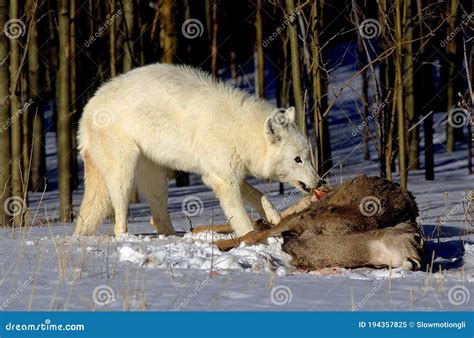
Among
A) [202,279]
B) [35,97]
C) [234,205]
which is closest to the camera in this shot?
[202,279]

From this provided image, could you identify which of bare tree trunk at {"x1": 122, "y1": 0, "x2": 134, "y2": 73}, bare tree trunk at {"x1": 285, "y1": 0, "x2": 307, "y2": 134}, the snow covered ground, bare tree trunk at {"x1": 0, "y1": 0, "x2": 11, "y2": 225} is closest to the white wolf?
the snow covered ground

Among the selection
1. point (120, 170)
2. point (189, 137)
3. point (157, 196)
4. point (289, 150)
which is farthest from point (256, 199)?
point (120, 170)

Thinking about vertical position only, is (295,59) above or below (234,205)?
above

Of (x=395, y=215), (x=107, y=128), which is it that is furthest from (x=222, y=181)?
(x=395, y=215)

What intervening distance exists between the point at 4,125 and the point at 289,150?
546 centimetres

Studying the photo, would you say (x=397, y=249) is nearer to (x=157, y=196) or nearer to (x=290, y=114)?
(x=290, y=114)

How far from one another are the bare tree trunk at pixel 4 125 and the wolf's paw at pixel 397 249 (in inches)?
296

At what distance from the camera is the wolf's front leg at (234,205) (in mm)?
9156

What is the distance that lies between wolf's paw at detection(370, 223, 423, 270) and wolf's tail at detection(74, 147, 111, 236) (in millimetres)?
3728

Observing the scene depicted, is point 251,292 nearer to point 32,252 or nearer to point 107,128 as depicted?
point 32,252

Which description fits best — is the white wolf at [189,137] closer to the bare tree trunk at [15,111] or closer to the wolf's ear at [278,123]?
the wolf's ear at [278,123]

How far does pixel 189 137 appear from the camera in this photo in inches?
375

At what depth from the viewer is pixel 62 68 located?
14.4m

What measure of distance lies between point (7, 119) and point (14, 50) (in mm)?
1020
